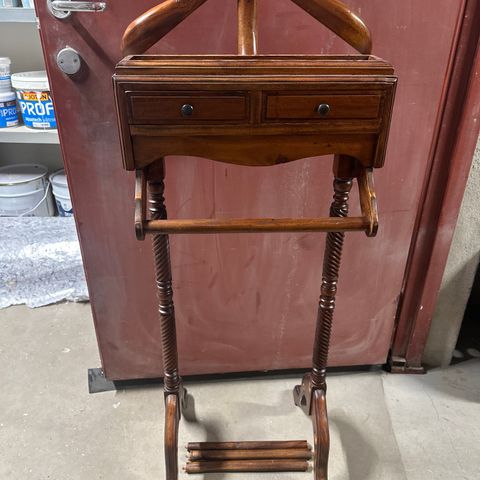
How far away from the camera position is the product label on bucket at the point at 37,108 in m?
1.62

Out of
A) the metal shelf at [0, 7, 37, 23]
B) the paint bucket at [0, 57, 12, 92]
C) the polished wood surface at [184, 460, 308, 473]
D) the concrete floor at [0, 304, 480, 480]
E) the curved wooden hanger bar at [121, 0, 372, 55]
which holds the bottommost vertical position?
the concrete floor at [0, 304, 480, 480]

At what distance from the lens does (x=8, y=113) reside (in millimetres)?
1675

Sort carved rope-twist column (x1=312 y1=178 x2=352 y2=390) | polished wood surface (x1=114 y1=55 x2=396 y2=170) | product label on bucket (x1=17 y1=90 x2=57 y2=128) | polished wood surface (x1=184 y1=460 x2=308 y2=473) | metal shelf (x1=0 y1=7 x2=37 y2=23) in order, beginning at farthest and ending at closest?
product label on bucket (x1=17 y1=90 x2=57 y2=128) → metal shelf (x1=0 y1=7 x2=37 y2=23) → polished wood surface (x1=184 y1=460 x2=308 y2=473) → carved rope-twist column (x1=312 y1=178 x2=352 y2=390) → polished wood surface (x1=114 y1=55 x2=396 y2=170)

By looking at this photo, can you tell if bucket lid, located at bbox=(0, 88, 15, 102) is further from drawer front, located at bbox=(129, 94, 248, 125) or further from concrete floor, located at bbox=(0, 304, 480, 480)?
drawer front, located at bbox=(129, 94, 248, 125)

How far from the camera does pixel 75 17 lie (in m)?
0.99

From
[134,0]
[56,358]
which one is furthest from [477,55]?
[56,358]

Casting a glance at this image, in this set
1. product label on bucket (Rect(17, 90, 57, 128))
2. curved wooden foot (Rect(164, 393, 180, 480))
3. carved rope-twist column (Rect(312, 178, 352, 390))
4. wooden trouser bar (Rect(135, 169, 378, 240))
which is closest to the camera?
wooden trouser bar (Rect(135, 169, 378, 240))

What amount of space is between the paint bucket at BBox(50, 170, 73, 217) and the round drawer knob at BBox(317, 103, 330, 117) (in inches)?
54.8

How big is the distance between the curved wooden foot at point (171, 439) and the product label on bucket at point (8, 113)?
1.17 metres

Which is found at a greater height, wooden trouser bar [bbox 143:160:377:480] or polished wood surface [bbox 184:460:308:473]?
wooden trouser bar [bbox 143:160:377:480]

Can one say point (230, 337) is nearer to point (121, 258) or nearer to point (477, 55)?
point (121, 258)

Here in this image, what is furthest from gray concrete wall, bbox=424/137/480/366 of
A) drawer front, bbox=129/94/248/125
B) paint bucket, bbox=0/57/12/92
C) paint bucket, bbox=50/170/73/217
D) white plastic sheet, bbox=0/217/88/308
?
paint bucket, bbox=0/57/12/92

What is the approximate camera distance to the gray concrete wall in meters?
1.33

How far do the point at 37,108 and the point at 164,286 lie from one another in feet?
3.18
